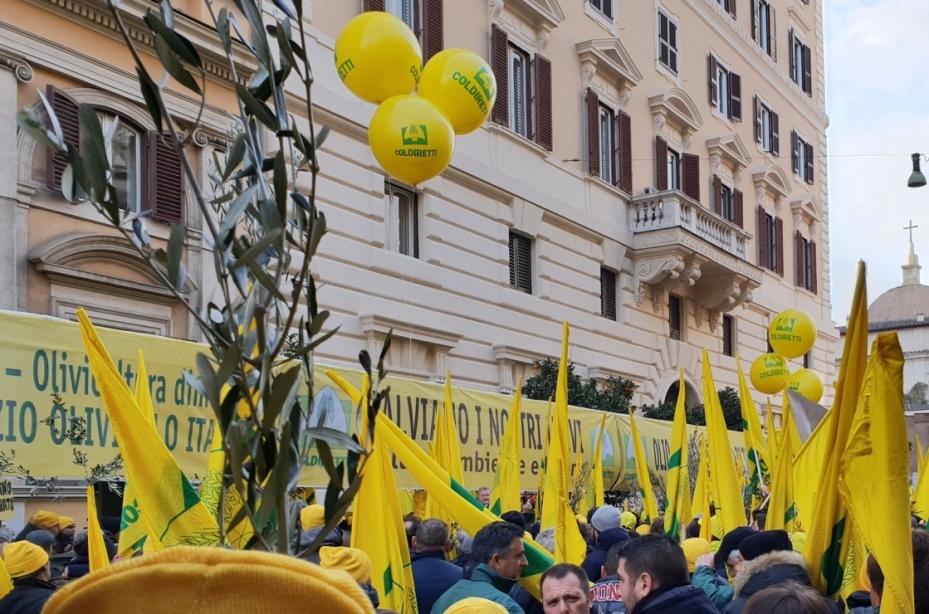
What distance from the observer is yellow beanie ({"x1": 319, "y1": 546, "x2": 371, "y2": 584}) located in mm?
4465

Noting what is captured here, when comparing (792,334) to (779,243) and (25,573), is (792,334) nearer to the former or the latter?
(25,573)

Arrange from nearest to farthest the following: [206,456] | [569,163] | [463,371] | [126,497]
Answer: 1. [126,497]
2. [206,456]
3. [463,371]
4. [569,163]

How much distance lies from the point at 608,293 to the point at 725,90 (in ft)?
27.0

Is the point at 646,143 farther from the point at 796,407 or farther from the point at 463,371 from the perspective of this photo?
the point at 796,407

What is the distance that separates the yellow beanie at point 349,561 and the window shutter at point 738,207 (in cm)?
2383

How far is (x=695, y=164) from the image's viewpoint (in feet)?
80.9

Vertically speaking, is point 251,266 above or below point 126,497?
above

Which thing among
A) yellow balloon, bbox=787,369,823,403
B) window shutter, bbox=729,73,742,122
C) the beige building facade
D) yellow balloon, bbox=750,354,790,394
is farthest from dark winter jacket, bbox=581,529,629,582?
window shutter, bbox=729,73,742,122

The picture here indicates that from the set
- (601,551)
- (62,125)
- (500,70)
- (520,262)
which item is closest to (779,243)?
(520,262)

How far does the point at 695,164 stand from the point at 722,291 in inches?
112

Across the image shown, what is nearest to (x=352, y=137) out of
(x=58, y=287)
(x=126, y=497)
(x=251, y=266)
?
(x=58, y=287)

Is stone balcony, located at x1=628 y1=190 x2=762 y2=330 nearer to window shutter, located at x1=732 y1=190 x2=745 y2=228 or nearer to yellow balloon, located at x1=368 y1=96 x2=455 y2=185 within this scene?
window shutter, located at x1=732 y1=190 x2=745 y2=228

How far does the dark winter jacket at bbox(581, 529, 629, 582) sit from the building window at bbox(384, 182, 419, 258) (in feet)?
31.3

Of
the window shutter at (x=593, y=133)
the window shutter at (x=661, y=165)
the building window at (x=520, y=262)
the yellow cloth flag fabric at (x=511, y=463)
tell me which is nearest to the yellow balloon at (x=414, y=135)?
the yellow cloth flag fabric at (x=511, y=463)
